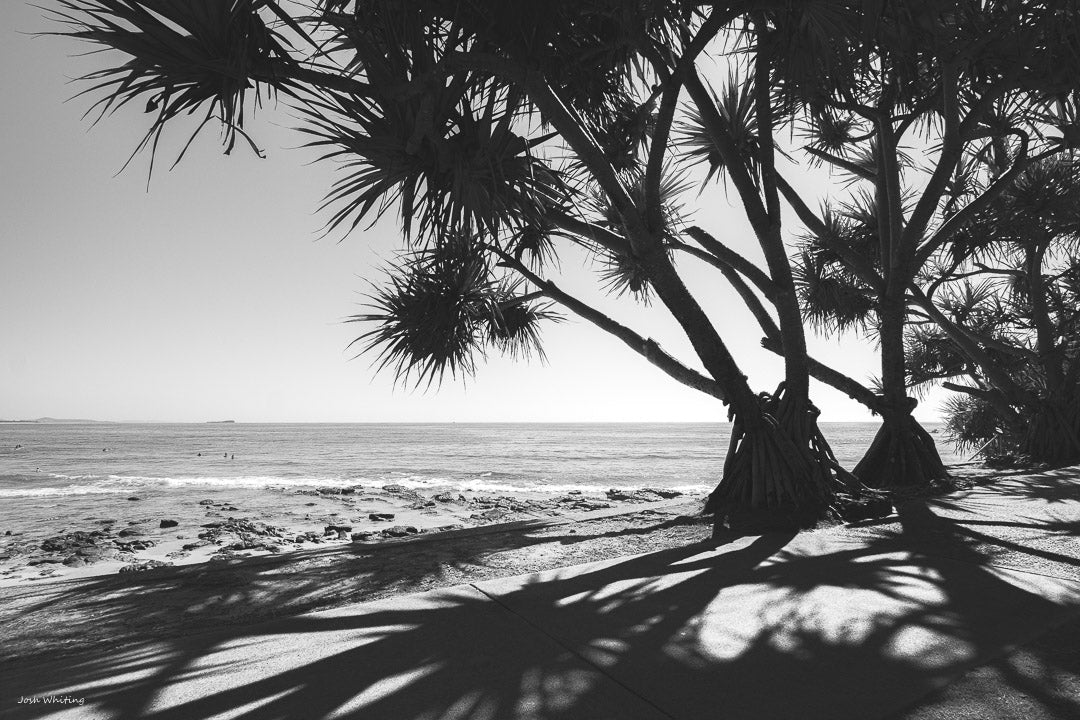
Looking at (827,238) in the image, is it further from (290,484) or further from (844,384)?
(290,484)

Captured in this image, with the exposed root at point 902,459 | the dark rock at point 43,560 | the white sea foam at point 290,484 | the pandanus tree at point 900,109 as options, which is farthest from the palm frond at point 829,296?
the dark rock at point 43,560

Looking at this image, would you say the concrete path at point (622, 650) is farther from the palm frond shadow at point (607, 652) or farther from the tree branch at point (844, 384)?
the tree branch at point (844, 384)

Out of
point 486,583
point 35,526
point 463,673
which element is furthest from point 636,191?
point 35,526

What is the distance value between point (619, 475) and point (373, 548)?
48.2ft

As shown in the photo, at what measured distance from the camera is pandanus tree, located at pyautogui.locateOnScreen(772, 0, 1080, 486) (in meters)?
3.88

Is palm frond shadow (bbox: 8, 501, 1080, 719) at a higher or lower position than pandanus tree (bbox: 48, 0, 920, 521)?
lower

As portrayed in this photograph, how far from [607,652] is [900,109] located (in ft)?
20.6

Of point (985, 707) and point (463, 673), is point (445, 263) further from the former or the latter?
point (985, 707)

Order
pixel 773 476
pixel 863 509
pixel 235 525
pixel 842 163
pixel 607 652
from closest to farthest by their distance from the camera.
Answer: pixel 607 652
pixel 863 509
pixel 773 476
pixel 842 163
pixel 235 525

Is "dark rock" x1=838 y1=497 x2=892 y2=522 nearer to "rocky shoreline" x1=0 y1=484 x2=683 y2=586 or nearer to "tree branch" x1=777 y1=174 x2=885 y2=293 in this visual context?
"rocky shoreline" x1=0 y1=484 x2=683 y2=586

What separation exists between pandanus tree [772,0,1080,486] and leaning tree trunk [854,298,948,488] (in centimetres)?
1

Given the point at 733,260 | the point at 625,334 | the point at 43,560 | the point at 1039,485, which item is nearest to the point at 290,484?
the point at 43,560

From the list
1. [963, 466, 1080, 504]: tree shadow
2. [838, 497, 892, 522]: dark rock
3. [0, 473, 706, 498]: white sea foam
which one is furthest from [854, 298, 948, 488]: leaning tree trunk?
[0, 473, 706, 498]: white sea foam

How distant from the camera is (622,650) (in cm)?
180
